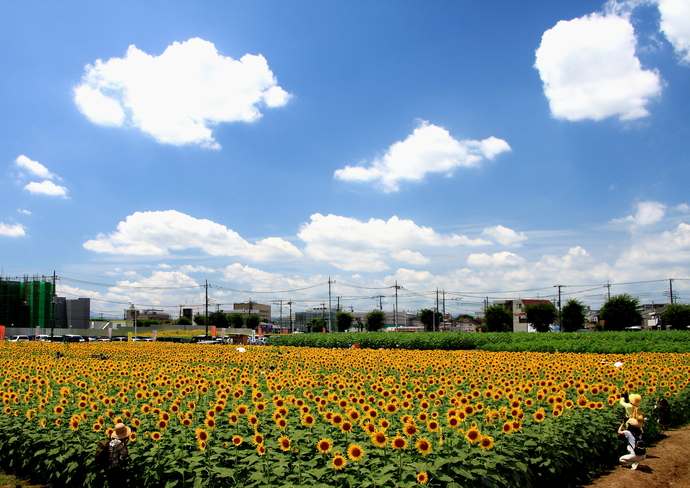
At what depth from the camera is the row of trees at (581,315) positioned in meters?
56.3

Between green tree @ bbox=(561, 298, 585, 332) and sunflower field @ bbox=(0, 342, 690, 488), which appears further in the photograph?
green tree @ bbox=(561, 298, 585, 332)

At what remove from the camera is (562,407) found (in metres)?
7.50

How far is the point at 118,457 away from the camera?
19.8 ft

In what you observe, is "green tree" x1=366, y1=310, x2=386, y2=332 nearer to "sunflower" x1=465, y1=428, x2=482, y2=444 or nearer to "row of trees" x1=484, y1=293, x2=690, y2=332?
"row of trees" x1=484, y1=293, x2=690, y2=332

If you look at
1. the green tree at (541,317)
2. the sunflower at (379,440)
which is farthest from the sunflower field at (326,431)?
the green tree at (541,317)

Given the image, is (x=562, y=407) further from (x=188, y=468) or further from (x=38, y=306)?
(x=38, y=306)

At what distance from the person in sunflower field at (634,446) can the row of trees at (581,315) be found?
181 feet

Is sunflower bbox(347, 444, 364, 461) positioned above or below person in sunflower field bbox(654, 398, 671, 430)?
above

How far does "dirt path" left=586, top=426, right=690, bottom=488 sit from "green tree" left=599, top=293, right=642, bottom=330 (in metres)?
53.1

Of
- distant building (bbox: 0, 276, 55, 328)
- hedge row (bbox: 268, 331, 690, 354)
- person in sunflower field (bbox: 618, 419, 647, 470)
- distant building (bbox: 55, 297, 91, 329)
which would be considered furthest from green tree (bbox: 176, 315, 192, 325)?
person in sunflower field (bbox: 618, 419, 647, 470)

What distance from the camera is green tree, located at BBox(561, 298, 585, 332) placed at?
68.2 m

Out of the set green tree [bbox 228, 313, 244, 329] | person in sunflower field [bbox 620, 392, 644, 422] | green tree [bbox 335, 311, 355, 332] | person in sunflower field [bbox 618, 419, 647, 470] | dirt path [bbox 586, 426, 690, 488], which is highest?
person in sunflower field [bbox 620, 392, 644, 422]

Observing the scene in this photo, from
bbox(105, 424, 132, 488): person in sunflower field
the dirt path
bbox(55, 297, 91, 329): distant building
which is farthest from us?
bbox(55, 297, 91, 329): distant building

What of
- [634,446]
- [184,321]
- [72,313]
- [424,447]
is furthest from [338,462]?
[184,321]
